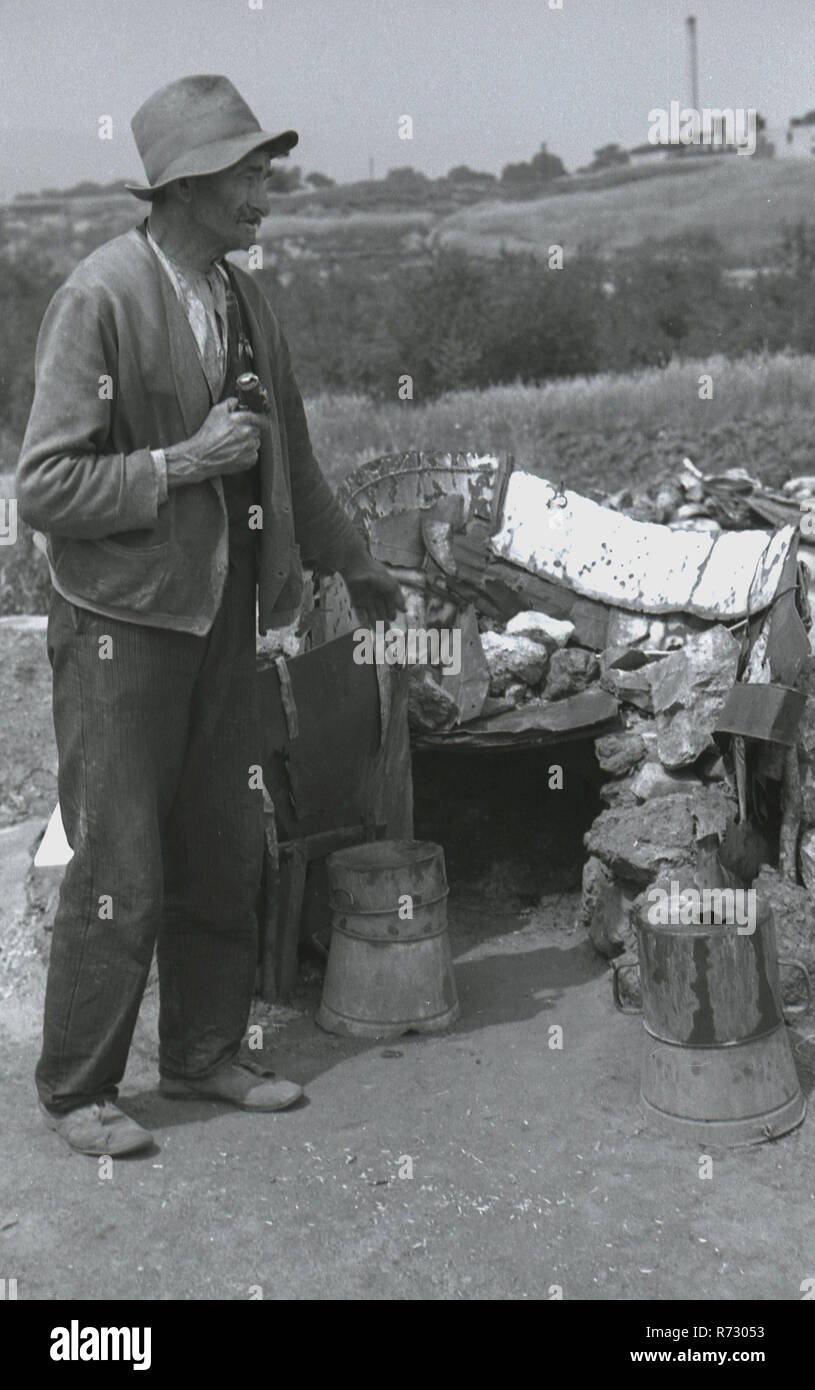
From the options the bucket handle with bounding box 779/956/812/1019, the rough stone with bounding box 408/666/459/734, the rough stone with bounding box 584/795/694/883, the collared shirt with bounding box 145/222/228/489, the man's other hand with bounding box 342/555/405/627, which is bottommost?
the bucket handle with bounding box 779/956/812/1019

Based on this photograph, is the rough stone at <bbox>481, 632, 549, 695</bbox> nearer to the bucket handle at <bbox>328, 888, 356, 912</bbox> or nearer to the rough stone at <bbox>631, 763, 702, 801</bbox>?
the rough stone at <bbox>631, 763, 702, 801</bbox>

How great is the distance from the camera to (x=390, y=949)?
16.3 feet

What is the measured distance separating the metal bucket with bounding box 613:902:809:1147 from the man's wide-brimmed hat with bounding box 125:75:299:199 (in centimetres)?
225

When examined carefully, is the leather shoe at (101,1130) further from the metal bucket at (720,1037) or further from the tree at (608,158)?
the tree at (608,158)

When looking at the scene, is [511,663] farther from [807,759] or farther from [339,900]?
[339,900]

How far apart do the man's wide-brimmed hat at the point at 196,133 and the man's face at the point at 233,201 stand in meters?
0.05

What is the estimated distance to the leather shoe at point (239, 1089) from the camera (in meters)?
4.35

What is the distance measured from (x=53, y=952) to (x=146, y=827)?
1.40 feet

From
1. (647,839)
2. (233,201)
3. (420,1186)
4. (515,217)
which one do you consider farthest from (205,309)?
(515,217)

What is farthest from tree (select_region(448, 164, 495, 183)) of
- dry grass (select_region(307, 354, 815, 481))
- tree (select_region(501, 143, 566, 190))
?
dry grass (select_region(307, 354, 815, 481))

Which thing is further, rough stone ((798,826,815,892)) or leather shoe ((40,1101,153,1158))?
rough stone ((798,826,815,892))

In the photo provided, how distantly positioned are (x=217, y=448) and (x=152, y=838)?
3.27 ft

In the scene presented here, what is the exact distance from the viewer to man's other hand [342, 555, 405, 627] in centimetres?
475

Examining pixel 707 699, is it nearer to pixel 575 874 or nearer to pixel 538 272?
pixel 575 874
